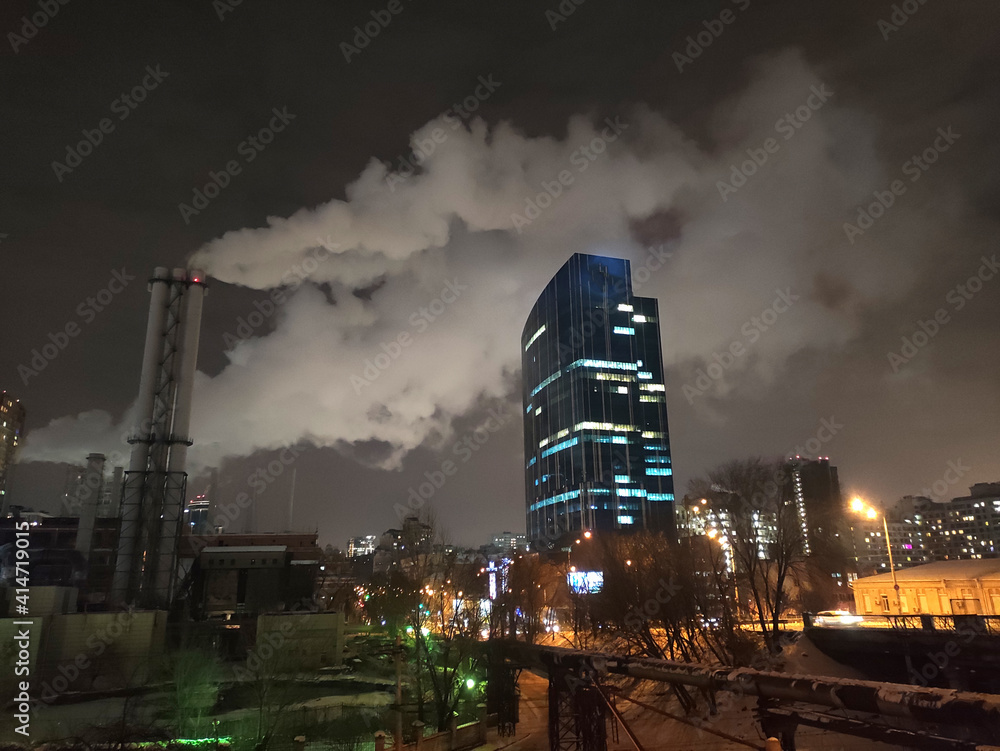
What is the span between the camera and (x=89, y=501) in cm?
7088

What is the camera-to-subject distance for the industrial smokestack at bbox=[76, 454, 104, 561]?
6788cm

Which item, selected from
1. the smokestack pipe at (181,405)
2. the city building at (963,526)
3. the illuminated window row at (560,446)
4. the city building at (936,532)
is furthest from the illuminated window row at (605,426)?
the smokestack pipe at (181,405)

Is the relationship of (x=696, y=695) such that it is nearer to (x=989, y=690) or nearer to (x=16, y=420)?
(x=989, y=690)

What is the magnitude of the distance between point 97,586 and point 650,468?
420ft

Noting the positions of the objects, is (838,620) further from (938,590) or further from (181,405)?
(181,405)

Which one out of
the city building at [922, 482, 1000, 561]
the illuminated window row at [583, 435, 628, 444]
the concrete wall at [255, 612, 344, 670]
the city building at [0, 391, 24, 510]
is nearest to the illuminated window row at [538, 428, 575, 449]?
the illuminated window row at [583, 435, 628, 444]

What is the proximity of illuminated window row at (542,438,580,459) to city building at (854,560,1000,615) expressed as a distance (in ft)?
391

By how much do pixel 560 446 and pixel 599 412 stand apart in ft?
53.0

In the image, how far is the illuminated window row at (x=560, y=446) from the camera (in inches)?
6501

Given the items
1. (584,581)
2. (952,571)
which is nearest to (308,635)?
(584,581)

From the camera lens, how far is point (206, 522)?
160 m

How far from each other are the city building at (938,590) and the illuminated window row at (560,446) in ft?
391

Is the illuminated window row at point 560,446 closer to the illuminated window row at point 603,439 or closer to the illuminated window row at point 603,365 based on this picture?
the illuminated window row at point 603,439

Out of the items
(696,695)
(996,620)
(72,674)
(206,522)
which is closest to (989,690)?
(996,620)
